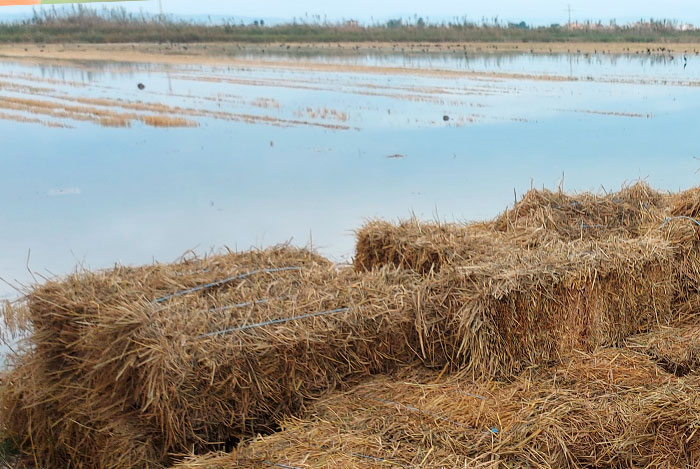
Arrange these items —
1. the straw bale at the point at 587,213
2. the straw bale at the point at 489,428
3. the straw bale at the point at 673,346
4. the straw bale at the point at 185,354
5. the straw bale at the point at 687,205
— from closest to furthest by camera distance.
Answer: the straw bale at the point at 489,428 → the straw bale at the point at 185,354 → the straw bale at the point at 673,346 → the straw bale at the point at 687,205 → the straw bale at the point at 587,213

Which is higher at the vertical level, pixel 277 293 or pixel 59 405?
pixel 277 293

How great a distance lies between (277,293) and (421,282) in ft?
3.06

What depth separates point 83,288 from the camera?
475 cm

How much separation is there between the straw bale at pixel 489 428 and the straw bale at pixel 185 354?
24 centimetres

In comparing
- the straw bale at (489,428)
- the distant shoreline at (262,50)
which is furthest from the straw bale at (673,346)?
the distant shoreline at (262,50)

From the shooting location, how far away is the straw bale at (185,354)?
402cm

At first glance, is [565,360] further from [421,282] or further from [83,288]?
[83,288]

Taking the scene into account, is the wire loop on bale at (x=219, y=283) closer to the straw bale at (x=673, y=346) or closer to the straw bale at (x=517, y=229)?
the straw bale at (x=517, y=229)

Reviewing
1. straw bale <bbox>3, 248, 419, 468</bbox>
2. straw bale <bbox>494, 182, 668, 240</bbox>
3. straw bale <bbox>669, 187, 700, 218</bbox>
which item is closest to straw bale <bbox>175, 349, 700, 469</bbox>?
straw bale <bbox>3, 248, 419, 468</bbox>

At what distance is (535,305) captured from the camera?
4.79 m

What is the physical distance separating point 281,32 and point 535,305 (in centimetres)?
4644

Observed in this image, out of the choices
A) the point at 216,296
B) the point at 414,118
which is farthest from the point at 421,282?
→ the point at 414,118

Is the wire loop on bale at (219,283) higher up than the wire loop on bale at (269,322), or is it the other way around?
the wire loop on bale at (219,283)

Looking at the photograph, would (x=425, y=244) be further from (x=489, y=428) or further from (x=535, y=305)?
(x=489, y=428)
